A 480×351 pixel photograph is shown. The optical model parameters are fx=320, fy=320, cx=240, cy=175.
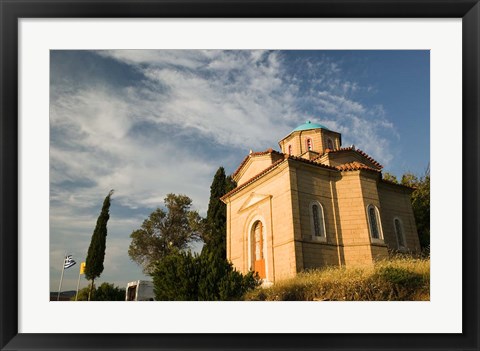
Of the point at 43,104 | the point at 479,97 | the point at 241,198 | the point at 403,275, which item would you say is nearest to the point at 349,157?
the point at 241,198

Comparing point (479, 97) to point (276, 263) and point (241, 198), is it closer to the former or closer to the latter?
point (276, 263)

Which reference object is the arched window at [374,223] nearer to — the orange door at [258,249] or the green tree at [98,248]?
the orange door at [258,249]

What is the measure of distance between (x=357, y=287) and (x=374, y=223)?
247 inches

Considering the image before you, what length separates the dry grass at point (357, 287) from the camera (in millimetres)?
7281

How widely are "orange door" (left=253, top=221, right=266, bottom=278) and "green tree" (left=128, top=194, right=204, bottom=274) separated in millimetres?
8169

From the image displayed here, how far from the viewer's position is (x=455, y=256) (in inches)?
166

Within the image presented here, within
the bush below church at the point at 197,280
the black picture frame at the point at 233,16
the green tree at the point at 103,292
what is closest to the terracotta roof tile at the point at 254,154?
the bush below church at the point at 197,280

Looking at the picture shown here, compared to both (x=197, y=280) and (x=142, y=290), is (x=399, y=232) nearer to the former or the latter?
(x=197, y=280)

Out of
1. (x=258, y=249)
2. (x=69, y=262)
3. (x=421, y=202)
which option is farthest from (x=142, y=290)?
(x=421, y=202)

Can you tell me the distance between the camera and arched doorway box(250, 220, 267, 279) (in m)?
14.2

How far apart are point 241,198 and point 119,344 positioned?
12.3m

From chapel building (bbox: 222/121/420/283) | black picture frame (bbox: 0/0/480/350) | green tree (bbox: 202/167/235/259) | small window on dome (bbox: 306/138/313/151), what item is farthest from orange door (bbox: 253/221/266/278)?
black picture frame (bbox: 0/0/480/350)

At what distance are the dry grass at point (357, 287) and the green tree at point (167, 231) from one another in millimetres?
14017

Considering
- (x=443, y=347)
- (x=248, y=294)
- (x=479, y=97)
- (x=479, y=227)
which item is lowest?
(x=248, y=294)
